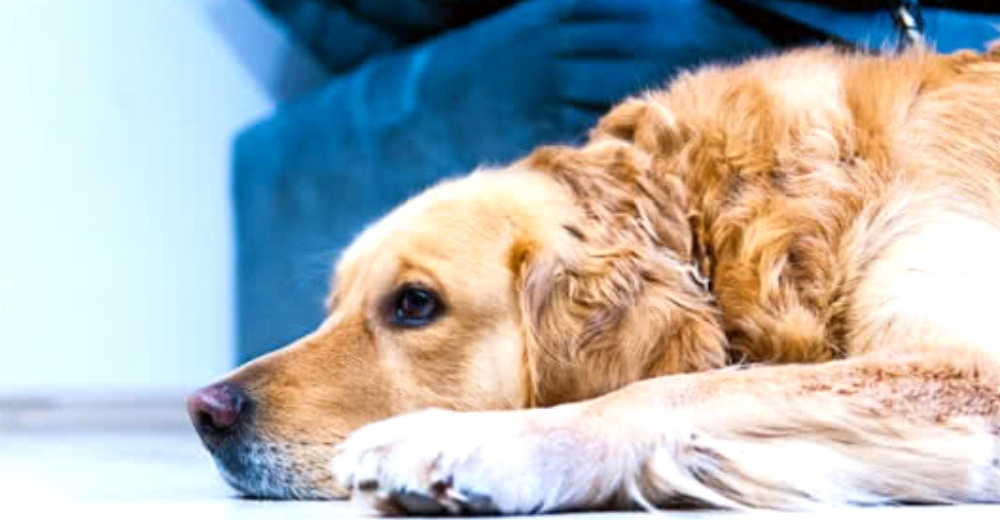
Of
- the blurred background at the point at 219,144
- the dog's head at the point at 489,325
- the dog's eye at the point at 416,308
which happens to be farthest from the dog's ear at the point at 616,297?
the blurred background at the point at 219,144

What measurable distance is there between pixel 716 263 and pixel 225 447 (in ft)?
2.01

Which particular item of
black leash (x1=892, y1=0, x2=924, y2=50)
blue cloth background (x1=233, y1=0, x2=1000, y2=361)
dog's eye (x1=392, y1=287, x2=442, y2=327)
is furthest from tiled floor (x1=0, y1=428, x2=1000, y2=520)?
black leash (x1=892, y1=0, x2=924, y2=50)

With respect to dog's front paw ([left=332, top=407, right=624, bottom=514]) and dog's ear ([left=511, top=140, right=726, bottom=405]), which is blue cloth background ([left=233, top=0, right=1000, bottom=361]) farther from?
dog's front paw ([left=332, top=407, right=624, bottom=514])

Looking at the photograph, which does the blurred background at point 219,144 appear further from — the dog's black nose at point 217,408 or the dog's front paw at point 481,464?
the dog's front paw at point 481,464

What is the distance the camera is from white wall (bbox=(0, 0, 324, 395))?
151 inches

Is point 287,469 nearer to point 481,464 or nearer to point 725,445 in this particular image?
point 481,464

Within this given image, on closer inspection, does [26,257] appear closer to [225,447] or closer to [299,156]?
[299,156]

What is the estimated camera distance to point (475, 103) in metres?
2.85

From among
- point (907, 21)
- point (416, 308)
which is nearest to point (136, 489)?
point (416, 308)

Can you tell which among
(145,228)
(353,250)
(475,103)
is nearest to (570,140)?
(475,103)

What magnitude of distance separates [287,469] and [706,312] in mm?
512

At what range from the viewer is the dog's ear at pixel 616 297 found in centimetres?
170

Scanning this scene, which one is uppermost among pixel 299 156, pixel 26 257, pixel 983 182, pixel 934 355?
pixel 983 182

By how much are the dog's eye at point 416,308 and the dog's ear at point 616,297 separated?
108 mm
